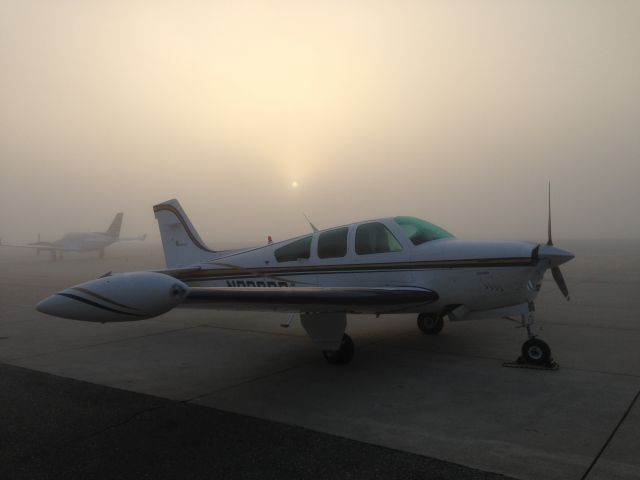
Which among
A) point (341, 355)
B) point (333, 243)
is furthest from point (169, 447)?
point (333, 243)

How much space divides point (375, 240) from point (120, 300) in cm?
433

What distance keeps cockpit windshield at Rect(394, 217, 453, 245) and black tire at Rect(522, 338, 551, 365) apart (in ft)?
7.01

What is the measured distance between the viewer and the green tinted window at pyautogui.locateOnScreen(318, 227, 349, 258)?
314 inches

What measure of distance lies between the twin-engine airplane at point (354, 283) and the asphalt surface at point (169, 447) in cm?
121

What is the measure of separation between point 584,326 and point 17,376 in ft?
33.4

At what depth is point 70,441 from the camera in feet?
15.1

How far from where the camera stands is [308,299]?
580cm

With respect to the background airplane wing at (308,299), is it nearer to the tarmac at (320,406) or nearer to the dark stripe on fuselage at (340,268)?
the dark stripe on fuselage at (340,268)

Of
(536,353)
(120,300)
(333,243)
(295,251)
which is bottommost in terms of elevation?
(536,353)

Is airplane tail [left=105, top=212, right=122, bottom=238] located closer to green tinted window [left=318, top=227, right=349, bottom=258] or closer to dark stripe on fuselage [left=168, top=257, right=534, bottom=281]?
dark stripe on fuselage [left=168, top=257, right=534, bottom=281]

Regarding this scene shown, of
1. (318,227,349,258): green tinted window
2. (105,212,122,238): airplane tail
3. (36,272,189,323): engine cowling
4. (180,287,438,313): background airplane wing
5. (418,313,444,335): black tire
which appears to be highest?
(105,212,122,238): airplane tail

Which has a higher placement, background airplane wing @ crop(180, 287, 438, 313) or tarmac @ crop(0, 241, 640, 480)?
background airplane wing @ crop(180, 287, 438, 313)

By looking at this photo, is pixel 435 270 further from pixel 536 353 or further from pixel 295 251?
pixel 295 251

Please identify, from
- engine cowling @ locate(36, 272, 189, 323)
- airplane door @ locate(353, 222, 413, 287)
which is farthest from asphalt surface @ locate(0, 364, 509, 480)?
airplane door @ locate(353, 222, 413, 287)
